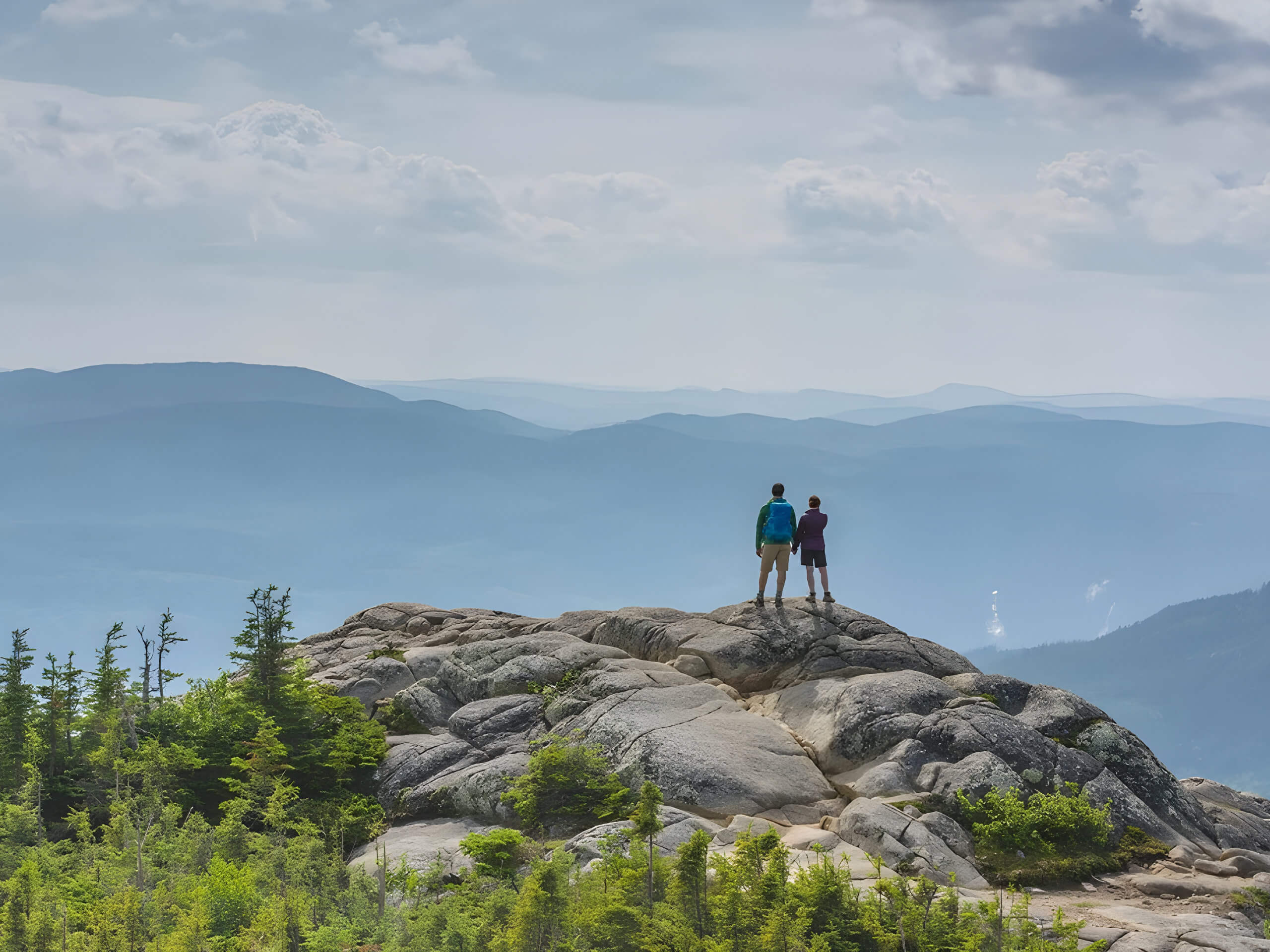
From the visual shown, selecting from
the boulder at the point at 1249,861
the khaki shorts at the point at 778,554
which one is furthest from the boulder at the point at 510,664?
the boulder at the point at 1249,861

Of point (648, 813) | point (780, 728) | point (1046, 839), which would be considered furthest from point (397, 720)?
point (1046, 839)

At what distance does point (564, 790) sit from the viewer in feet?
62.3

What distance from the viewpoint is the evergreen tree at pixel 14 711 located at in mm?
23672

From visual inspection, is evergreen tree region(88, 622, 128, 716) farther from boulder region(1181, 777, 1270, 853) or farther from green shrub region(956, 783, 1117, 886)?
boulder region(1181, 777, 1270, 853)

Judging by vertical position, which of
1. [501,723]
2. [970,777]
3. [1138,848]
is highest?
[501,723]

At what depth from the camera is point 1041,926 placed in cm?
1399

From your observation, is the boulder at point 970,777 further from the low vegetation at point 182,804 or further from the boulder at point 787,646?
the low vegetation at point 182,804

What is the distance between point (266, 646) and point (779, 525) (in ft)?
41.9

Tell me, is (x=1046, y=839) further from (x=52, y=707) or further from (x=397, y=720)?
(x=52, y=707)

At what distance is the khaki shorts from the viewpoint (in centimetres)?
2581

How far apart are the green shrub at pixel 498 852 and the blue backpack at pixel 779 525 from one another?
11.5 meters

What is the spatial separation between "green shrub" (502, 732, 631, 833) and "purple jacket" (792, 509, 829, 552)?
30.5 ft

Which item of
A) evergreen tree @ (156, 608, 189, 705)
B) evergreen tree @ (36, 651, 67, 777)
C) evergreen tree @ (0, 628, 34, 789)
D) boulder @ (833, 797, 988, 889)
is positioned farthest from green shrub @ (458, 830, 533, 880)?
evergreen tree @ (156, 608, 189, 705)

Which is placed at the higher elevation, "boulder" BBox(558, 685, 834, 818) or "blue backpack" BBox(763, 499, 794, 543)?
"blue backpack" BBox(763, 499, 794, 543)
